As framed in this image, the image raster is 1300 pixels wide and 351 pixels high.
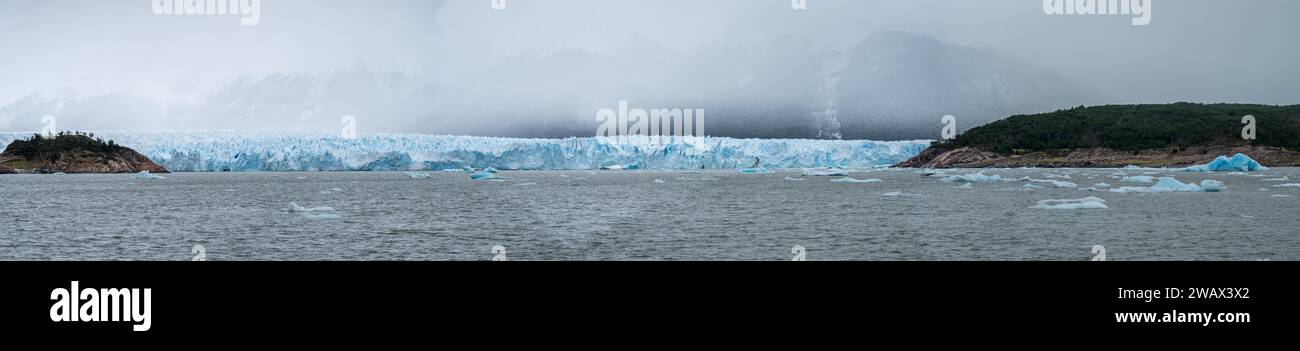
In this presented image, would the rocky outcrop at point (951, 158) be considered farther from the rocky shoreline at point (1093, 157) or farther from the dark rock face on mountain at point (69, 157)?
the dark rock face on mountain at point (69, 157)

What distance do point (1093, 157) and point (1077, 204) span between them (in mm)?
99305

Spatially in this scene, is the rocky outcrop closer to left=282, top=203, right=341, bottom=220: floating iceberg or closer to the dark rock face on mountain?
the dark rock face on mountain

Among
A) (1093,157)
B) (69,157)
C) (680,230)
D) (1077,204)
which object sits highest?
(69,157)

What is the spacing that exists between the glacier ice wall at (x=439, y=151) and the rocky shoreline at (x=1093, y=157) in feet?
65.6

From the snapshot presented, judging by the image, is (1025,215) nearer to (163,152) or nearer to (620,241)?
(620,241)

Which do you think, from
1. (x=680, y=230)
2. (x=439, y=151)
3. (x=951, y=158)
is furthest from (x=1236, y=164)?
(x=680, y=230)

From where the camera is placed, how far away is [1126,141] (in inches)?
4879

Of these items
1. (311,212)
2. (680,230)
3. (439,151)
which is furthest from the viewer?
(439,151)

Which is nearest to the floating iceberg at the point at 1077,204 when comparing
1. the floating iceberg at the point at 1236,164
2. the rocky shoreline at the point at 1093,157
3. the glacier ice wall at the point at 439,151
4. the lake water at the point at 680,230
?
the lake water at the point at 680,230

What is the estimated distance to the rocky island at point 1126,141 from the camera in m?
117

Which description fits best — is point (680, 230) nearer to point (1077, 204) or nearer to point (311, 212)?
point (1077, 204)

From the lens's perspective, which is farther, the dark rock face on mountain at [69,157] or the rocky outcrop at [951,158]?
the rocky outcrop at [951,158]

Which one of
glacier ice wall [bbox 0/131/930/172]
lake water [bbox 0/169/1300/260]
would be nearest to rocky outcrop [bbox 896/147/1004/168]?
glacier ice wall [bbox 0/131/930/172]

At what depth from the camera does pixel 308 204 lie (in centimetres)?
4603
